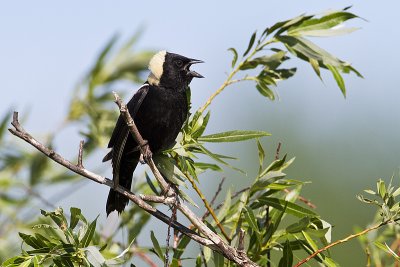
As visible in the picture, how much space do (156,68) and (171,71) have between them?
0.08 m

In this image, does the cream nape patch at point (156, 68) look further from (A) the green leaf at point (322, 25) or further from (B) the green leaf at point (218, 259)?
(B) the green leaf at point (218, 259)

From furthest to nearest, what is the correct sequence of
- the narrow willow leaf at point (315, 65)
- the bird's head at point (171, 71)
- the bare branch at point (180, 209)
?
the bird's head at point (171, 71), the narrow willow leaf at point (315, 65), the bare branch at point (180, 209)

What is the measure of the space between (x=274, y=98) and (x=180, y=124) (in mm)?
528

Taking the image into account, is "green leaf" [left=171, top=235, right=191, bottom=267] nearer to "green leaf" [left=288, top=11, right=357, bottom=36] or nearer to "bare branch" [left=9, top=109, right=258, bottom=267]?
"bare branch" [left=9, top=109, right=258, bottom=267]

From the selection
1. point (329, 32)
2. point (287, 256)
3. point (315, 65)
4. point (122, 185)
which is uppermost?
point (329, 32)

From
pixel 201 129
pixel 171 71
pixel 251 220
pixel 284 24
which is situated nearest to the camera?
pixel 251 220

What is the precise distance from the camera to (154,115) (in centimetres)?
368

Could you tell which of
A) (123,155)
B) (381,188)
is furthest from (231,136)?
(123,155)

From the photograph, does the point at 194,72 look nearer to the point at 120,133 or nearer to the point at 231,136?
the point at 120,133

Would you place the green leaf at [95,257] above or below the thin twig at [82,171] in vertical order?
below

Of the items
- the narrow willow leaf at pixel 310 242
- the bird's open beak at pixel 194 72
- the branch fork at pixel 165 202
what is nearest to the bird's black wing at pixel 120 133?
the bird's open beak at pixel 194 72

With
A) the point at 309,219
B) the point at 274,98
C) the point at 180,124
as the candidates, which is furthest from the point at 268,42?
the point at 309,219

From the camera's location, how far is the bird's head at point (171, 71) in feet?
12.7

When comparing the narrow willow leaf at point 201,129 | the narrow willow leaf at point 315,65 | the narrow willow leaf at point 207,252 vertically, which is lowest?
the narrow willow leaf at point 207,252
